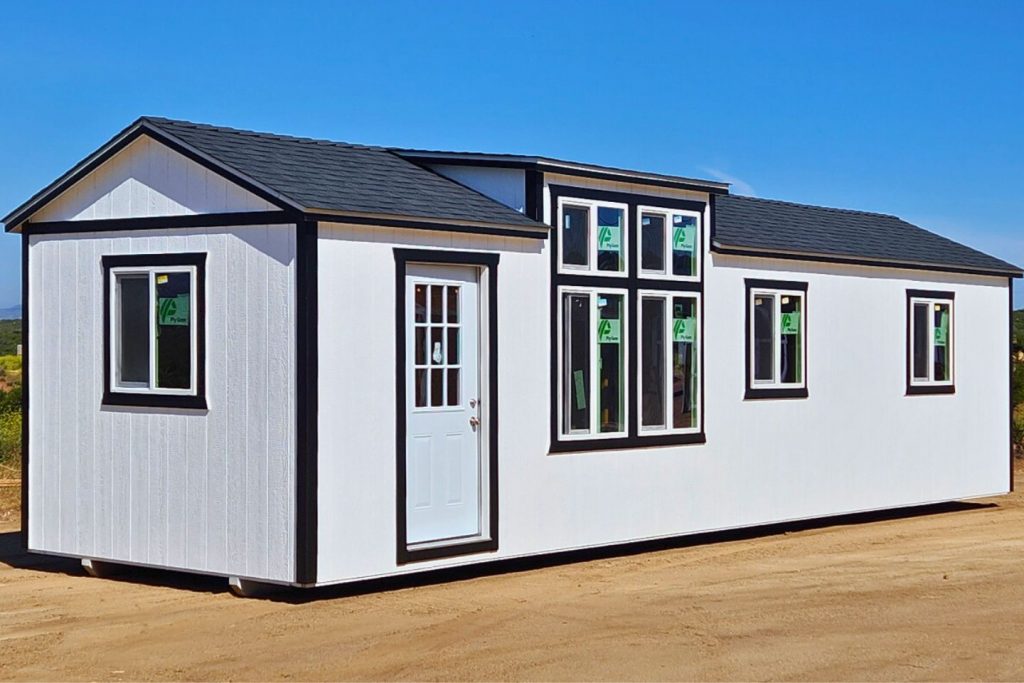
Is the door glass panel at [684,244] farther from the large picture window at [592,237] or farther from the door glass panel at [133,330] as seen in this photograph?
the door glass panel at [133,330]

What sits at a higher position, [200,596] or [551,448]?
[551,448]

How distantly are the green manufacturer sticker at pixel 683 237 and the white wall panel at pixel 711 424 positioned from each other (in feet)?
1.21

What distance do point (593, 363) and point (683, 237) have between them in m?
1.63

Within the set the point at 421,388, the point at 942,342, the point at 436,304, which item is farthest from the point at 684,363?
the point at 942,342

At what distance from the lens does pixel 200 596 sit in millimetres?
10656

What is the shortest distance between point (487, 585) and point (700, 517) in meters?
3.02

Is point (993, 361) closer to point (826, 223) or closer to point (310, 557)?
point (826, 223)

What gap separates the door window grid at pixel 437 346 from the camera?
1118 centimetres

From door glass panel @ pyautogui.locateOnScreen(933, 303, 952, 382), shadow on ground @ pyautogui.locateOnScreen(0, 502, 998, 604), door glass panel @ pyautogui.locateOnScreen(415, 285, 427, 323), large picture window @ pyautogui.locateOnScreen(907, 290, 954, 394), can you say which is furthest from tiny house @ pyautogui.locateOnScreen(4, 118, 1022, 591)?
door glass panel @ pyautogui.locateOnScreen(933, 303, 952, 382)

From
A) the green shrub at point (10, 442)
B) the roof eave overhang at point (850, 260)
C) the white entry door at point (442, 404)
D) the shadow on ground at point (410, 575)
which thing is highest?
the roof eave overhang at point (850, 260)

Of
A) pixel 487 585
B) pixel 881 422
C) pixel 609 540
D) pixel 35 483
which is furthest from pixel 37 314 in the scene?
pixel 881 422

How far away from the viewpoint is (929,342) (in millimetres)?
16438

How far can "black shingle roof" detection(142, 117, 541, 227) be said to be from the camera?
35.1 ft

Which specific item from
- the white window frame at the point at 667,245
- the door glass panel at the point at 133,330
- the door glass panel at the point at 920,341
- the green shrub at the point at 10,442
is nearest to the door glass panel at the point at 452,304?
the white window frame at the point at 667,245
